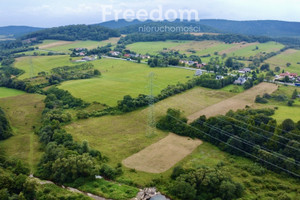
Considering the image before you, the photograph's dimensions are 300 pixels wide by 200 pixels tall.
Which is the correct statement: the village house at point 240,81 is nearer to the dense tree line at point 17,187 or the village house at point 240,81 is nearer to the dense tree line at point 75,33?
the dense tree line at point 17,187

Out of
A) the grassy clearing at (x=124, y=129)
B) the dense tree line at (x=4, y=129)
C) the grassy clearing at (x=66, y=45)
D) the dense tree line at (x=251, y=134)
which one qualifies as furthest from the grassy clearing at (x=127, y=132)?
the grassy clearing at (x=66, y=45)

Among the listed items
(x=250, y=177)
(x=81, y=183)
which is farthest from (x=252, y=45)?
(x=81, y=183)

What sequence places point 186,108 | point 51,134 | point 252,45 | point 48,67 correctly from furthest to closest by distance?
point 252,45
point 48,67
point 186,108
point 51,134

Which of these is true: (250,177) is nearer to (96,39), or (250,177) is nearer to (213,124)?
(213,124)

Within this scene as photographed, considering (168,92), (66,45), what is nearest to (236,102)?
(168,92)

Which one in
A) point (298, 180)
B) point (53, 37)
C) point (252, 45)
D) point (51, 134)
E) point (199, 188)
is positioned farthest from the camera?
point (53, 37)

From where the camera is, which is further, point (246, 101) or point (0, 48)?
point (0, 48)
